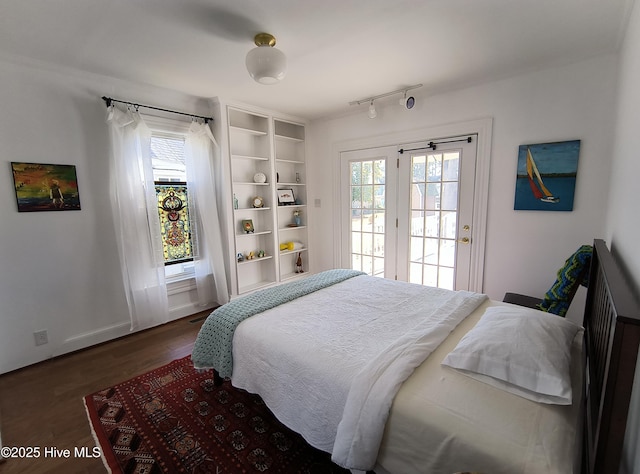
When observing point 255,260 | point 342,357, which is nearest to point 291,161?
point 255,260

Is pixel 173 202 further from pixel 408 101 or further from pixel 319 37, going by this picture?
pixel 408 101

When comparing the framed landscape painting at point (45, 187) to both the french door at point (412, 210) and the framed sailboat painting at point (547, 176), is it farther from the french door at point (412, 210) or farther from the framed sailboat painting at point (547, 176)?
the framed sailboat painting at point (547, 176)

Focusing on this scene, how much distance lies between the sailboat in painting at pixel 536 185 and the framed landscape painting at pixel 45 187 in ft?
13.4

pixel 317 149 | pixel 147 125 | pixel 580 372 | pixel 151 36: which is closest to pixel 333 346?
pixel 580 372

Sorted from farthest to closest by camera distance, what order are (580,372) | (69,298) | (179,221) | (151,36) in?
1. (179,221)
2. (69,298)
3. (151,36)
4. (580,372)

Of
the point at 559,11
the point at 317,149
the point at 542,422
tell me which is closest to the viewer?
the point at 542,422

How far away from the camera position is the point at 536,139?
8.55 ft

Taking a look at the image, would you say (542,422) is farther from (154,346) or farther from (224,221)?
(224,221)

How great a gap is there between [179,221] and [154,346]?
Result: 1.33 m

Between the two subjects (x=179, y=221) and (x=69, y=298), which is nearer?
(x=69, y=298)

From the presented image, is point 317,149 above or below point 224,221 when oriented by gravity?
above

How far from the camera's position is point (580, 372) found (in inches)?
49.4

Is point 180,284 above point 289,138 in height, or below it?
below

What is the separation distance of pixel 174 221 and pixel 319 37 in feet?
7.81
